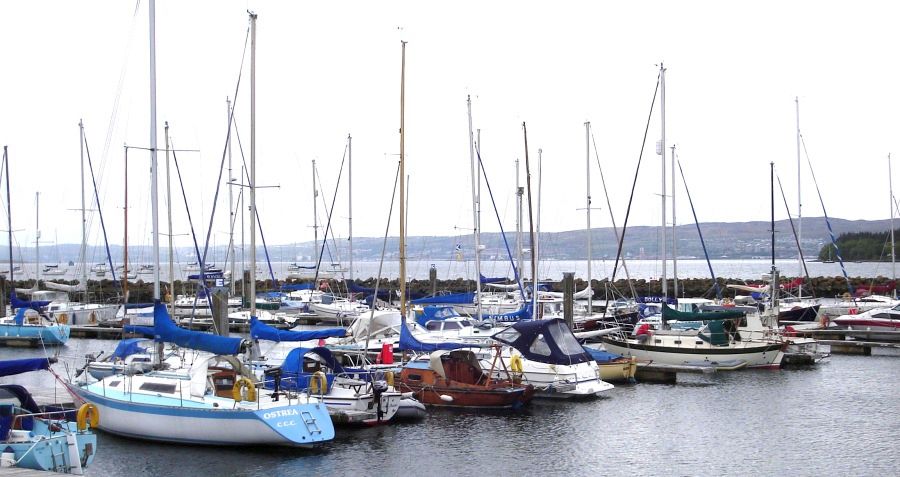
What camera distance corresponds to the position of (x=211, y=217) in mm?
Result: 36750

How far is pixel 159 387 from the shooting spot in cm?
2302

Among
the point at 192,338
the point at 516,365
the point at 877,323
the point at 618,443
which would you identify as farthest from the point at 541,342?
the point at 877,323

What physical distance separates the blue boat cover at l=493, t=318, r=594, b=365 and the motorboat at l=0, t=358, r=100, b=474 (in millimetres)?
13893

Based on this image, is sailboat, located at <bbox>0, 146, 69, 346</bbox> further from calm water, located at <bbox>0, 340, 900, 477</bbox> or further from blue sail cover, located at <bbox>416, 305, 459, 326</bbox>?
blue sail cover, located at <bbox>416, 305, 459, 326</bbox>

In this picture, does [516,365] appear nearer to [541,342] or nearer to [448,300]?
[541,342]

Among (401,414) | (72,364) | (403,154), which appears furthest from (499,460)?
(72,364)

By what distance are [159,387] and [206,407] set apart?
1775 millimetres

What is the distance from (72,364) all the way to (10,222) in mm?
27215

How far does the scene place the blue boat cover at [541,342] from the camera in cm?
2966

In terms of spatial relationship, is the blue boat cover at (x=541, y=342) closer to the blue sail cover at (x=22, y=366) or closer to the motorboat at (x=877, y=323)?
the blue sail cover at (x=22, y=366)

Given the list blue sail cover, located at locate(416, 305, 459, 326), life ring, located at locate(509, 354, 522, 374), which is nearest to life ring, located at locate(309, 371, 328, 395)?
life ring, located at locate(509, 354, 522, 374)

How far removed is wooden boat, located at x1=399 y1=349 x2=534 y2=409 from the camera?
27.9 meters

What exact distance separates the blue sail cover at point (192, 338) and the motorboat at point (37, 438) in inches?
152

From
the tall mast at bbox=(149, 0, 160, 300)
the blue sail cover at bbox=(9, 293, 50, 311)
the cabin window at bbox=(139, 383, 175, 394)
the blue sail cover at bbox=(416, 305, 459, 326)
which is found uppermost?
the tall mast at bbox=(149, 0, 160, 300)
